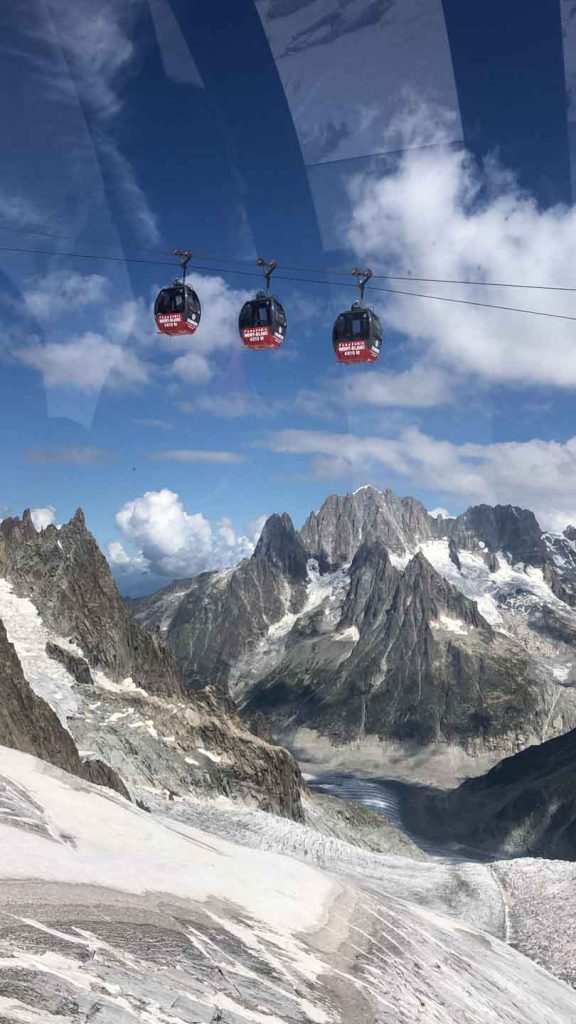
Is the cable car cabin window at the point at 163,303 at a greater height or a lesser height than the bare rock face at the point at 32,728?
greater

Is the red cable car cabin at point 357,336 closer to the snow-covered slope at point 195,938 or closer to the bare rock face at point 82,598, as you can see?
the snow-covered slope at point 195,938

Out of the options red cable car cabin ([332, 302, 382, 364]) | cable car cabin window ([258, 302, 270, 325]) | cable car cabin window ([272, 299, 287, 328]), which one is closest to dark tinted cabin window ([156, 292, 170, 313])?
cable car cabin window ([258, 302, 270, 325])

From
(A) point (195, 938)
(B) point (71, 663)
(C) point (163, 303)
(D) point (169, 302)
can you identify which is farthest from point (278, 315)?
(B) point (71, 663)

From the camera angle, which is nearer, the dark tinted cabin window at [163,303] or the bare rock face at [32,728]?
the dark tinted cabin window at [163,303]

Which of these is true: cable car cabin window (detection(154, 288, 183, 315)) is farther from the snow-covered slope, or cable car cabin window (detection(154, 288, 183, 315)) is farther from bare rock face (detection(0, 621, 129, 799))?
bare rock face (detection(0, 621, 129, 799))

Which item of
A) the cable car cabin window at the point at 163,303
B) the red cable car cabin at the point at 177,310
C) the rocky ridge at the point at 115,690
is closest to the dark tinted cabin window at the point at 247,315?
the red cable car cabin at the point at 177,310

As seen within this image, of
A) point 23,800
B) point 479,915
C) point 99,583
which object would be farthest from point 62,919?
point 99,583
